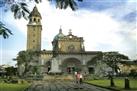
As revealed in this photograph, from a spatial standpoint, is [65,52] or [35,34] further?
[35,34]

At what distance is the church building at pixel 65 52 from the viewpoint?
361ft

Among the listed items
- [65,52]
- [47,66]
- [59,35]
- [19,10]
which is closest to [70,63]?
[65,52]

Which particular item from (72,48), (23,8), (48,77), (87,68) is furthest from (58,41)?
(23,8)

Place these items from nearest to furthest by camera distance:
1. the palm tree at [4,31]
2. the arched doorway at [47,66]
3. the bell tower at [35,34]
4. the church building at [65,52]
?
the palm tree at [4,31] < the arched doorway at [47,66] < the church building at [65,52] < the bell tower at [35,34]

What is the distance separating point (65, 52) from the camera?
111188 millimetres

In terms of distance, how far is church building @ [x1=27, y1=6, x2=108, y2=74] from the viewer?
110 metres

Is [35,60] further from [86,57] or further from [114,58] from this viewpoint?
[114,58]

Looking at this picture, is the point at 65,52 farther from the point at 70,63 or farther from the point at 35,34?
the point at 35,34

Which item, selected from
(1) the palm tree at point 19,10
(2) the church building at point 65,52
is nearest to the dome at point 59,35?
(2) the church building at point 65,52

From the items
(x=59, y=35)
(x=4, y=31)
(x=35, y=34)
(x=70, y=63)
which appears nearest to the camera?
(x=4, y=31)

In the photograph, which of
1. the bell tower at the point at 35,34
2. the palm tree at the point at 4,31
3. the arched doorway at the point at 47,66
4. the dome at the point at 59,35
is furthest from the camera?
the dome at the point at 59,35

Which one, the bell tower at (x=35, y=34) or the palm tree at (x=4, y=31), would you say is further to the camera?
the bell tower at (x=35, y=34)

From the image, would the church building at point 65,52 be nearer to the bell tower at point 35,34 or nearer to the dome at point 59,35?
the bell tower at point 35,34

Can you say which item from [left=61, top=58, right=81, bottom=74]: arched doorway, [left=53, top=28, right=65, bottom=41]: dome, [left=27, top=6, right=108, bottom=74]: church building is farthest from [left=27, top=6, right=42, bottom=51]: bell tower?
[left=61, top=58, right=81, bottom=74]: arched doorway
